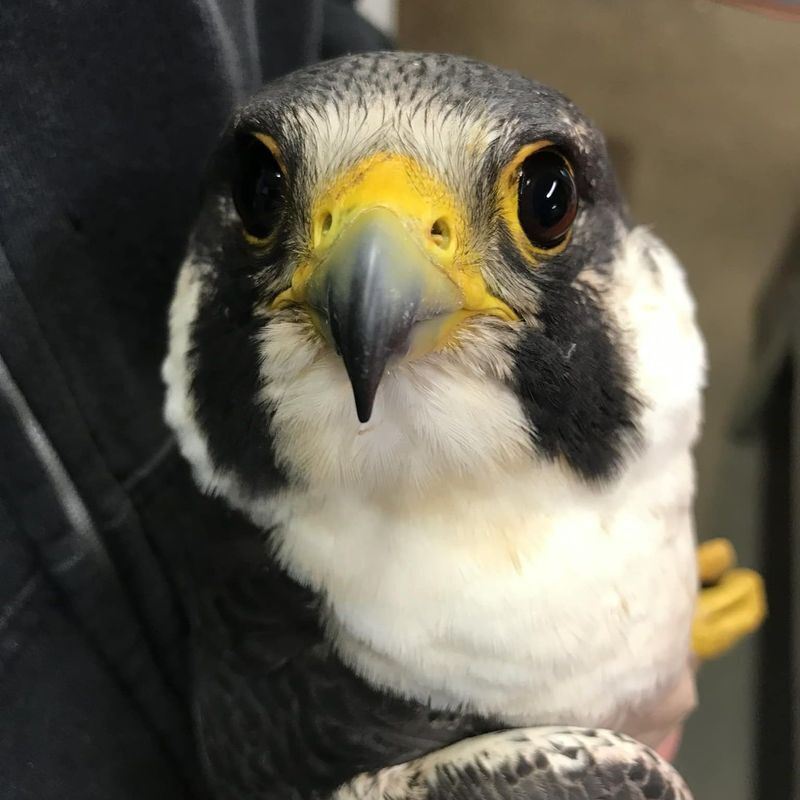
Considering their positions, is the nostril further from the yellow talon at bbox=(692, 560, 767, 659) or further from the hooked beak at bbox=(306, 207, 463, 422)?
the yellow talon at bbox=(692, 560, 767, 659)

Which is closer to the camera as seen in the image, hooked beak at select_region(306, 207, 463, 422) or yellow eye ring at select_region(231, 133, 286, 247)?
hooked beak at select_region(306, 207, 463, 422)

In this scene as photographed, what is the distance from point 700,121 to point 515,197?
1.89 meters

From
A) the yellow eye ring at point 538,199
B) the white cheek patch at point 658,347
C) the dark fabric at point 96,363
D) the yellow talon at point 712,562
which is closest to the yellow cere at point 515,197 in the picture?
the yellow eye ring at point 538,199

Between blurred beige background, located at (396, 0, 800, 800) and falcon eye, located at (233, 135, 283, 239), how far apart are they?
1.56 m

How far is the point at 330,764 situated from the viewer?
884 mm

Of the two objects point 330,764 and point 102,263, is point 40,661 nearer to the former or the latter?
point 330,764

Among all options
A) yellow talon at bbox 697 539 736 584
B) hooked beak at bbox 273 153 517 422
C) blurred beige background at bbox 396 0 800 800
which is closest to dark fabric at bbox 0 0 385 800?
hooked beak at bbox 273 153 517 422

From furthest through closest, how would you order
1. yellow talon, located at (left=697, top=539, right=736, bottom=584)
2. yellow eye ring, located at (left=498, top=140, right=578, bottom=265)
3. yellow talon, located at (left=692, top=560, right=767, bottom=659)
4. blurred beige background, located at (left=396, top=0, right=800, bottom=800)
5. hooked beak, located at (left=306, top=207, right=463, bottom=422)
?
1. blurred beige background, located at (left=396, top=0, right=800, bottom=800)
2. yellow talon, located at (left=697, top=539, right=736, bottom=584)
3. yellow talon, located at (left=692, top=560, right=767, bottom=659)
4. yellow eye ring, located at (left=498, top=140, right=578, bottom=265)
5. hooked beak, located at (left=306, top=207, right=463, bottom=422)

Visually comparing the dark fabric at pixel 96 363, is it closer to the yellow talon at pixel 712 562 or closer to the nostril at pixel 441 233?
the nostril at pixel 441 233

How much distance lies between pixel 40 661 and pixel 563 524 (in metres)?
0.55

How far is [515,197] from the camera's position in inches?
27.8

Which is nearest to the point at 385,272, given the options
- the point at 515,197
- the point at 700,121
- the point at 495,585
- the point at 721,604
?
the point at 515,197

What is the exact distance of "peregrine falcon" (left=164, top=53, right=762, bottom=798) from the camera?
688 mm

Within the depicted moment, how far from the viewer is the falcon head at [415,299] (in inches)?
25.6
